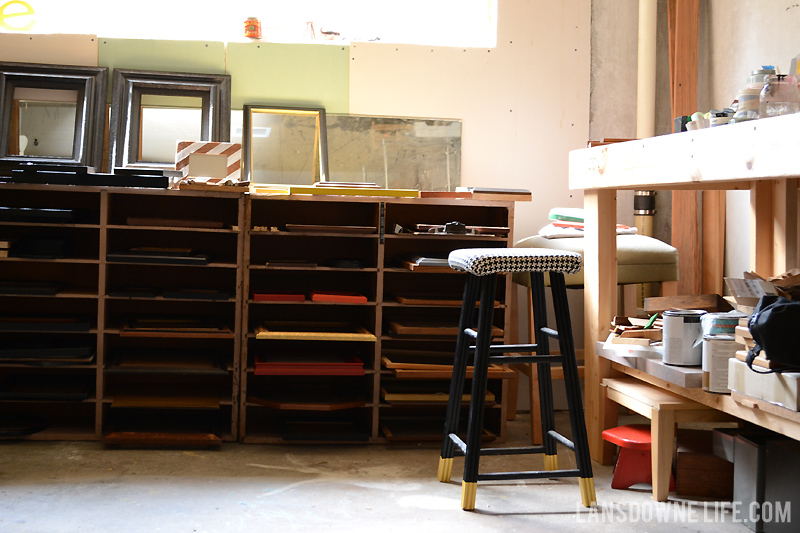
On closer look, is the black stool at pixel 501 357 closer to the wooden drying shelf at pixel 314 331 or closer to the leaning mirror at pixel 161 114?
the wooden drying shelf at pixel 314 331

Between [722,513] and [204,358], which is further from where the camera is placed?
[204,358]

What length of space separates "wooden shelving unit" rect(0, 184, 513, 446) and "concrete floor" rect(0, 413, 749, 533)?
182 mm

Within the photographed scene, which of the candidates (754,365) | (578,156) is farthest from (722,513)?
(578,156)

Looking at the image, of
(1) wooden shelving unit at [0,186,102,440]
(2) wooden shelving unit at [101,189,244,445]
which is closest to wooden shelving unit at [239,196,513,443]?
(2) wooden shelving unit at [101,189,244,445]

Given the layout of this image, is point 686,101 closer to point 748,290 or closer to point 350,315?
point 748,290

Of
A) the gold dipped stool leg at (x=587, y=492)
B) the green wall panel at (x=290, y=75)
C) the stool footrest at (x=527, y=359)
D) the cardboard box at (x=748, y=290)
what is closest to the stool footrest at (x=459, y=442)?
the stool footrest at (x=527, y=359)

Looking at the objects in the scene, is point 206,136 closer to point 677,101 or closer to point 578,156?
point 578,156

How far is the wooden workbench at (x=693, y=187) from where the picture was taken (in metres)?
2.17

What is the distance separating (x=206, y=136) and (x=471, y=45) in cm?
152

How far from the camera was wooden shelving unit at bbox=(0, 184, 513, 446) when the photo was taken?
11.1 ft

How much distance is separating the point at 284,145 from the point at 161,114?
63 cm

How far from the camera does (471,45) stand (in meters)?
4.18

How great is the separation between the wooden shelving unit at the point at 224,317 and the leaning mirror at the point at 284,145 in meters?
0.15

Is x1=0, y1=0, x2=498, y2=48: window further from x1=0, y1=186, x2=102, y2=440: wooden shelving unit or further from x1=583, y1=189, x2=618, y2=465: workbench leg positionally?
x1=583, y1=189, x2=618, y2=465: workbench leg
